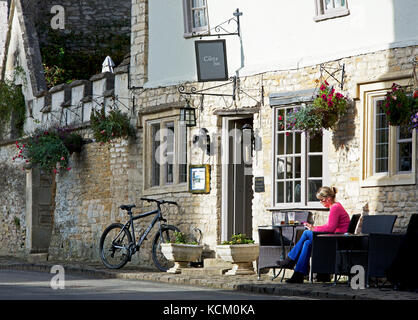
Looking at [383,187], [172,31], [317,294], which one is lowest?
[317,294]

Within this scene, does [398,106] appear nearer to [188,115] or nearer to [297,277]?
[297,277]

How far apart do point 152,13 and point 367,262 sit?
8.34 m

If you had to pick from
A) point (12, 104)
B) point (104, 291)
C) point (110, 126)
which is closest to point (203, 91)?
point (110, 126)

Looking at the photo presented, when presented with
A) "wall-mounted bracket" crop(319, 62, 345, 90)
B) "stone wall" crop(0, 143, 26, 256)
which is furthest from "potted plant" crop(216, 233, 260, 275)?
"stone wall" crop(0, 143, 26, 256)

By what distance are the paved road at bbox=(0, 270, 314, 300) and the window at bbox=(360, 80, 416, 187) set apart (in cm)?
316

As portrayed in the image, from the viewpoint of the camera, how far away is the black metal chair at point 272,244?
50.5 feet

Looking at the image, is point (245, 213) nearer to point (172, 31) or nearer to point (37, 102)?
point (172, 31)

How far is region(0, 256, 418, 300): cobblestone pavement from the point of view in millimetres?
12750

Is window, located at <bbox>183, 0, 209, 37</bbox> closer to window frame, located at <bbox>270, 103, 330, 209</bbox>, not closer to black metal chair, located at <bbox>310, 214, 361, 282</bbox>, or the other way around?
window frame, located at <bbox>270, 103, 330, 209</bbox>

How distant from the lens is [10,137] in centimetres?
2581

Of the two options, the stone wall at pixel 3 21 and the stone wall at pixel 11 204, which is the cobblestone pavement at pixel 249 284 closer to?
the stone wall at pixel 11 204

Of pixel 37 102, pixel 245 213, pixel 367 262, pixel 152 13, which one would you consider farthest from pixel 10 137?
pixel 367 262

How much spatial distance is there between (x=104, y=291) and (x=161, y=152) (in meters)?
6.78
